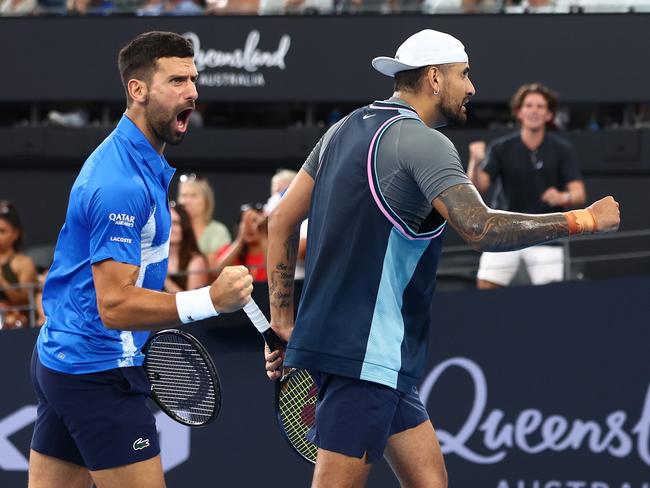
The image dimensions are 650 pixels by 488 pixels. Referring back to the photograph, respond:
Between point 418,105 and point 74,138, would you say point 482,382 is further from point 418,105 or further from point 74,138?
point 74,138

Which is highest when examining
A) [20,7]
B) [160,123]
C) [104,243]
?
[20,7]

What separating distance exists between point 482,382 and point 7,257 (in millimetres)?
2793

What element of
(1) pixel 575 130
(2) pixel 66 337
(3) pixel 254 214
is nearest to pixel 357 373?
(2) pixel 66 337

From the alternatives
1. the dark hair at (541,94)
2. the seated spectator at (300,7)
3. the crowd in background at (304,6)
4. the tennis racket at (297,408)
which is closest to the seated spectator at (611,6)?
the crowd in background at (304,6)

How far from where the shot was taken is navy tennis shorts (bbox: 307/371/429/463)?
11.6 feet

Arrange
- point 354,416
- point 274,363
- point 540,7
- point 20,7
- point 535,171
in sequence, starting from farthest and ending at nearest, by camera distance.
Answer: point 20,7 < point 540,7 < point 535,171 < point 274,363 < point 354,416

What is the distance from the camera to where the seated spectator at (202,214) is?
7309mm

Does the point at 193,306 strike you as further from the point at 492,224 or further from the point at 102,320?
the point at 492,224

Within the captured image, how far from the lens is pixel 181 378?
13.3 ft

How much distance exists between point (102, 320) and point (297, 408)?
2.58ft

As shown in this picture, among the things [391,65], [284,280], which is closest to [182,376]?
[284,280]

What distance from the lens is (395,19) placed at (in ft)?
28.9

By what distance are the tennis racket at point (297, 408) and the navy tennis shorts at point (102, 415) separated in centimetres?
43

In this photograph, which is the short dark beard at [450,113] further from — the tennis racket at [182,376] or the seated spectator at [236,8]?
the seated spectator at [236,8]
